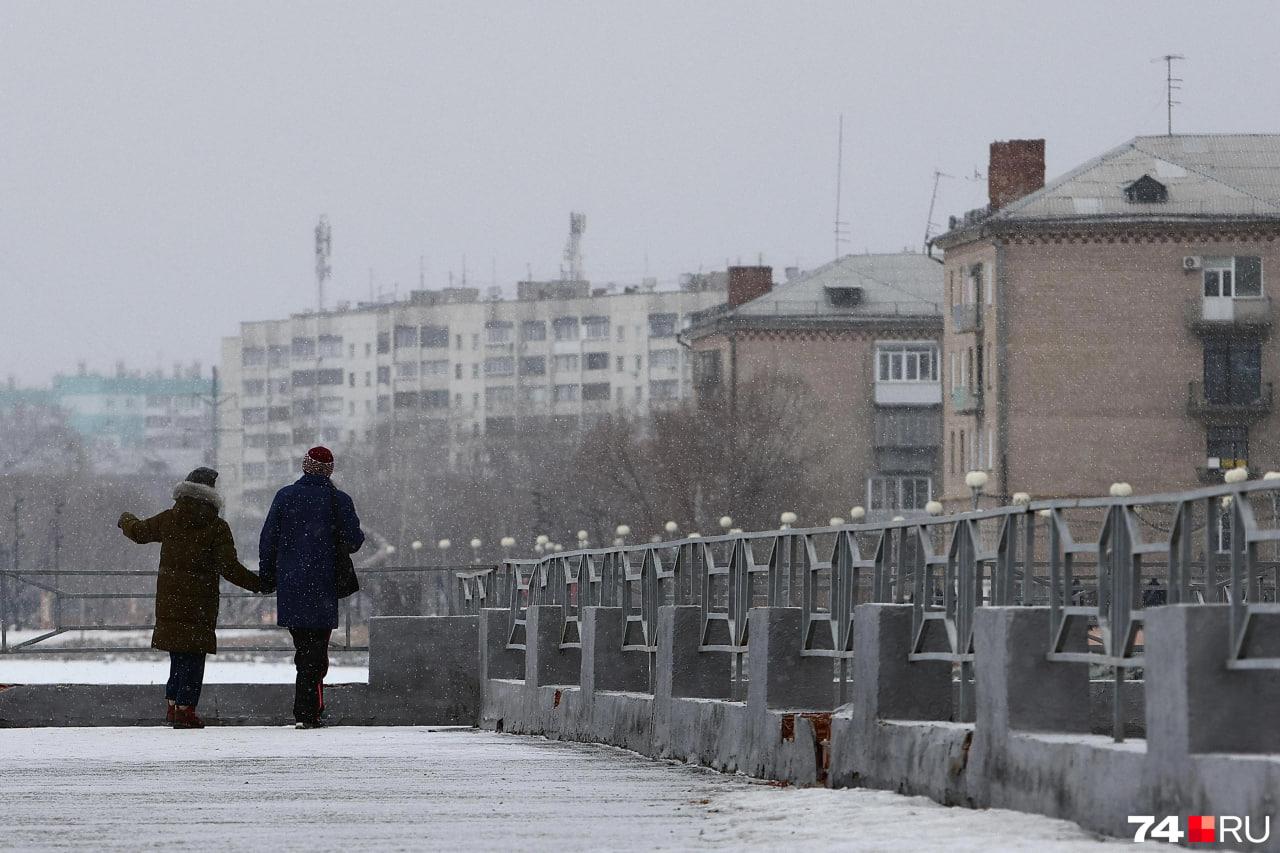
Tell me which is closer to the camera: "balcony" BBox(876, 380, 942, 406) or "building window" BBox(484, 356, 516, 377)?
"balcony" BBox(876, 380, 942, 406)

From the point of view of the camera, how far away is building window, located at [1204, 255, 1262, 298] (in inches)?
2901

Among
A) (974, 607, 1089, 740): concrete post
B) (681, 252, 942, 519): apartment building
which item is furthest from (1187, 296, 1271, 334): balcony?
(974, 607, 1089, 740): concrete post

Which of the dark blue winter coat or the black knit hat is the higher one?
the black knit hat

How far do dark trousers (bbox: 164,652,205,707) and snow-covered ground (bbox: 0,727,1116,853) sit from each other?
266 cm

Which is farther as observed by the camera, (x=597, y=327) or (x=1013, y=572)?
(x=597, y=327)

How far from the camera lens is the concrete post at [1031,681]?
323 inches

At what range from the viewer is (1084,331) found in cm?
7350

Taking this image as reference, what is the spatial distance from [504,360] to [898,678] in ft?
546

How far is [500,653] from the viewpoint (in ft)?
64.2

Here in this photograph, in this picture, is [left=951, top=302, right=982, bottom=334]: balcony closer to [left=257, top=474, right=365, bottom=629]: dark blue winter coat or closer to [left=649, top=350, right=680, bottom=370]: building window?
[left=257, top=474, right=365, bottom=629]: dark blue winter coat

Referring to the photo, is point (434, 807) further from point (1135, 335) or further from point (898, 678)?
point (1135, 335)

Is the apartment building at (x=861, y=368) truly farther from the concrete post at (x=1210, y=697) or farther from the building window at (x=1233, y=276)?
the concrete post at (x=1210, y=697)

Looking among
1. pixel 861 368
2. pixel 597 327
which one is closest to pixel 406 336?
pixel 597 327

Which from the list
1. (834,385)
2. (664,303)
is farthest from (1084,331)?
(664,303)
